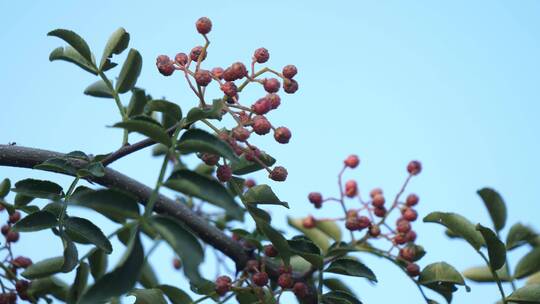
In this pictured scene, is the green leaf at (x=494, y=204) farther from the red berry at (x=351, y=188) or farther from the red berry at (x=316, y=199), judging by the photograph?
the red berry at (x=316, y=199)

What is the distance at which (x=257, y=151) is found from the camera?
262cm

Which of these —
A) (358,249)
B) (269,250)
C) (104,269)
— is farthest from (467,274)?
(104,269)

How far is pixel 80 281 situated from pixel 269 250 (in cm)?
69

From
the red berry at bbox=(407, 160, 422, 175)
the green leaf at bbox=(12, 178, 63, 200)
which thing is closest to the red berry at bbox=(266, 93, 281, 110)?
the green leaf at bbox=(12, 178, 63, 200)

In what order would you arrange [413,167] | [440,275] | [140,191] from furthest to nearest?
[413,167] < [440,275] < [140,191]

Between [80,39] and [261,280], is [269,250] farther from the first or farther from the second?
[80,39]

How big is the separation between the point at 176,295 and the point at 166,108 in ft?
3.02

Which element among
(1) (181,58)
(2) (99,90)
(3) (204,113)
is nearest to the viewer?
(3) (204,113)

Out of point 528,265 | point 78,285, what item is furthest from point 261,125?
point 528,265

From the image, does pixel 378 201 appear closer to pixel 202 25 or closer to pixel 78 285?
pixel 202 25

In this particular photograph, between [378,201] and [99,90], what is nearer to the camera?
[99,90]

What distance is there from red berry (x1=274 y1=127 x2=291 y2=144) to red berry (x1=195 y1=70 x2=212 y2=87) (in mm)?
269

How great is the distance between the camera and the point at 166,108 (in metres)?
2.41

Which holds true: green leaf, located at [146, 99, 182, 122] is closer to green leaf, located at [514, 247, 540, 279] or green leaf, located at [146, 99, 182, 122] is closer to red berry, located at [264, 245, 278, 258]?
red berry, located at [264, 245, 278, 258]
